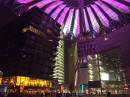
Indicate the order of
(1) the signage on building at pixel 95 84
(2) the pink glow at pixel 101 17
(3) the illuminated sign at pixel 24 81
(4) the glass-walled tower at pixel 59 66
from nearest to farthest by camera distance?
1. (2) the pink glow at pixel 101 17
2. (3) the illuminated sign at pixel 24 81
3. (1) the signage on building at pixel 95 84
4. (4) the glass-walled tower at pixel 59 66

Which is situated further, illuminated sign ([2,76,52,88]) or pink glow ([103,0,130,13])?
illuminated sign ([2,76,52,88])

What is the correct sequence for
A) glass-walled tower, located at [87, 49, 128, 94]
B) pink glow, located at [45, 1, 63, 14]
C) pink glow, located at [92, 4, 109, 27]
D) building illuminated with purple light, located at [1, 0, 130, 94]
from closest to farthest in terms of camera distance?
1. pink glow, located at [45, 1, 63, 14]
2. building illuminated with purple light, located at [1, 0, 130, 94]
3. pink glow, located at [92, 4, 109, 27]
4. glass-walled tower, located at [87, 49, 128, 94]

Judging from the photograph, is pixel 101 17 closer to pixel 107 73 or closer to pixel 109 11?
pixel 109 11

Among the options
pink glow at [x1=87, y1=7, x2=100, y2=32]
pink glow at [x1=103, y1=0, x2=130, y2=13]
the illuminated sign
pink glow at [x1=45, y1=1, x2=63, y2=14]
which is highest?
pink glow at [x1=45, y1=1, x2=63, y2=14]

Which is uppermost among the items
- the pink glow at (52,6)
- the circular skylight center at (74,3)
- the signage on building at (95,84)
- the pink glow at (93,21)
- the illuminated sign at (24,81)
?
the circular skylight center at (74,3)

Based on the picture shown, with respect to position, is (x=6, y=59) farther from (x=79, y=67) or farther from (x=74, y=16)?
(x=79, y=67)

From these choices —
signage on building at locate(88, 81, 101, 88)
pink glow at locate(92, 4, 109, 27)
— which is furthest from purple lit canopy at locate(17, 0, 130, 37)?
signage on building at locate(88, 81, 101, 88)

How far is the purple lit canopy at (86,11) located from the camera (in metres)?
44.7

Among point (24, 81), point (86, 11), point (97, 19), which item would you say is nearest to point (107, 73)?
point (97, 19)

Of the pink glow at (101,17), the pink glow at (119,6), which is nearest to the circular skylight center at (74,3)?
the pink glow at (101,17)

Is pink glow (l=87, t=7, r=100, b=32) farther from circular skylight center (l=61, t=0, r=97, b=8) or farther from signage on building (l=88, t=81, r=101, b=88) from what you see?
signage on building (l=88, t=81, r=101, b=88)

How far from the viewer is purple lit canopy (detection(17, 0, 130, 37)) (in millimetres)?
44688

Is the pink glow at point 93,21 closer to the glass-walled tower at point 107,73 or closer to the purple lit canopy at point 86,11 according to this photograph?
the purple lit canopy at point 86,11

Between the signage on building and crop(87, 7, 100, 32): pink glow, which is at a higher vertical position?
crop(87, 7, 100, 32): pink glow
